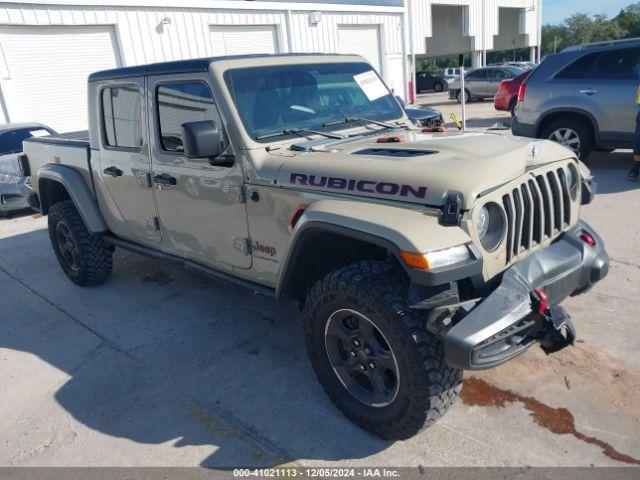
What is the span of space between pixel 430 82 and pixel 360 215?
35.3 metres

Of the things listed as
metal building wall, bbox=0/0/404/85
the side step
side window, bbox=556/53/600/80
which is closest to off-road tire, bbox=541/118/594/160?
side window, bbox=556/53/600/80

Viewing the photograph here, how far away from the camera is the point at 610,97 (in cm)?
770

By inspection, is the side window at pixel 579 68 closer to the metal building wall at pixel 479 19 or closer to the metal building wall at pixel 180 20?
the metal building wall at pixel 180 20

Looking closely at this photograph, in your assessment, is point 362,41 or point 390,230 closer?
point 390,230

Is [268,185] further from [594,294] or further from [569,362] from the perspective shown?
[594,294]

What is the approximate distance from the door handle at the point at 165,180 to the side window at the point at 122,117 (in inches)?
14.1

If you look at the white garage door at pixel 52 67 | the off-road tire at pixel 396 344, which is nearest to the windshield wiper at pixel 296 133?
the off-road tire at pixel 396 344

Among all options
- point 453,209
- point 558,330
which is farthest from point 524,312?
point 453,209

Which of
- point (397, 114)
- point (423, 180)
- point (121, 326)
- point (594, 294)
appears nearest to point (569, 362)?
point (594, 294)

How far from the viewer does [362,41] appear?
18.4 metres

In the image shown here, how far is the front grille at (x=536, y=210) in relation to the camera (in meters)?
2.67

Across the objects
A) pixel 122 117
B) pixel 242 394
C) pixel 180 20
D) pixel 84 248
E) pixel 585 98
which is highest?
pixel 180 20

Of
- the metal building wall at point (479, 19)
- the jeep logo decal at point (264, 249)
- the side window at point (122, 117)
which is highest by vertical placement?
the metal building wall at point (479, 19)

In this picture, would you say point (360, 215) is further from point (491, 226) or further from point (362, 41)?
point (362, 41)
